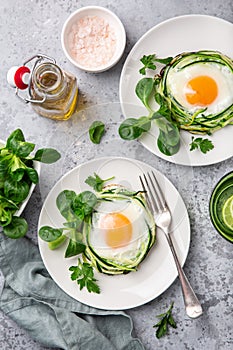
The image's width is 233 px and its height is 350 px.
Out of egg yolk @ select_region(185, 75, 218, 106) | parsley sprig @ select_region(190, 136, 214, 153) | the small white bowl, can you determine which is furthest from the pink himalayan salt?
parsley sprig @ select_region(190, 136, 214, 153)

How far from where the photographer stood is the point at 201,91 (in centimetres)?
201

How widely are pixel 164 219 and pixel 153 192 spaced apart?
0.29 ft

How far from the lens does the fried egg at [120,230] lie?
1.97 m

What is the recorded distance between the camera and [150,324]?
6.77 feet

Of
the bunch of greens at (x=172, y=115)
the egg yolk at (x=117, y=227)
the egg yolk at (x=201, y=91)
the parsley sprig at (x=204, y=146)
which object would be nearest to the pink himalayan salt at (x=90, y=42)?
the bunch of greens at (x=172, y=115)

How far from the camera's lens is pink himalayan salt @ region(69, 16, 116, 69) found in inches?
81.0


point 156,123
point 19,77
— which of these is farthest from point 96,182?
point 19,77

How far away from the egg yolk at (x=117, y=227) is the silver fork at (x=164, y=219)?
89mm

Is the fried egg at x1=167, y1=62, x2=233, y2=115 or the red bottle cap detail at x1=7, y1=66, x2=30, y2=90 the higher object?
the red bottle cap detail at x1=7, y1=66, x2=30, y2=90

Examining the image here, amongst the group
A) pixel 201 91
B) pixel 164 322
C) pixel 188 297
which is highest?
pixel 201 91

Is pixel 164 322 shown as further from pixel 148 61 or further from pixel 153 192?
pixel 148 61

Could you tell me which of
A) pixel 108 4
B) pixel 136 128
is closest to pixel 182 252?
pixel 136 128

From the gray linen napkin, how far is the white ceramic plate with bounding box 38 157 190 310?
0.05 m

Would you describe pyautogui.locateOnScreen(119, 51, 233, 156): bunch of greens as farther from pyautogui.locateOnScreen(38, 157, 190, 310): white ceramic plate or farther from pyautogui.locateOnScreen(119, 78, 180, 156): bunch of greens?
pyautogui.locateOnScreen(38, 157, 190, 310): white ceramic plate
